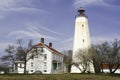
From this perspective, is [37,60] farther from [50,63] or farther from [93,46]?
[93,46]

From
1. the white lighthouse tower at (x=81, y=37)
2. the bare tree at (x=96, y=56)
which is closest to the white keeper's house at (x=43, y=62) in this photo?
the white lighthouse tower at (x=81, y=37)

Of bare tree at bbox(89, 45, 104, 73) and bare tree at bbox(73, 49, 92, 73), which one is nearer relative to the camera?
bare tree at bbox(89, 45, 104, 73)

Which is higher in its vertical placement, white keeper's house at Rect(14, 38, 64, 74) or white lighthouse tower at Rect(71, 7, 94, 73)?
white lighthouse tower at Rect(71, 7, 94, 73)

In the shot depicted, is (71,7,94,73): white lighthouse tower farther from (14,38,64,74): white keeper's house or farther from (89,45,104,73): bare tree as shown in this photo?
(14,38,64,74): white keeper's house

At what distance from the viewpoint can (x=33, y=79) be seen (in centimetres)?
3234

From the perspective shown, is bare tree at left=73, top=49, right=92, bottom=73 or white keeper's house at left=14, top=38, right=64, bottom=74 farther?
white keeper's house at left=14, top=38, right=64, bottom=74

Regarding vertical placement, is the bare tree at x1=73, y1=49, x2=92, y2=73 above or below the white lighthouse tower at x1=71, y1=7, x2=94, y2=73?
below

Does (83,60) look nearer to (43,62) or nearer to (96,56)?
(96,56)

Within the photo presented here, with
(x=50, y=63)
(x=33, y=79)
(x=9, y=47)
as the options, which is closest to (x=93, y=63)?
(x=50, y=63)

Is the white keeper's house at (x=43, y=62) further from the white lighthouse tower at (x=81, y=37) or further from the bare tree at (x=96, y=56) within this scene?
the bare tree at (x=96, y=56)

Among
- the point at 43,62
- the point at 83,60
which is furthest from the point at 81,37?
the point at 43,62

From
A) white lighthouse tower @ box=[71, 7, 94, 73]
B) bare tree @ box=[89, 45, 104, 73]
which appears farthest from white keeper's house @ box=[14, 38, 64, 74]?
bare tree @ box=[89, 45, 104, 73]

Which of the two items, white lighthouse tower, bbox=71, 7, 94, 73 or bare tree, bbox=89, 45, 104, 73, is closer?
bare tree, bbox=89, 45, 104, 73

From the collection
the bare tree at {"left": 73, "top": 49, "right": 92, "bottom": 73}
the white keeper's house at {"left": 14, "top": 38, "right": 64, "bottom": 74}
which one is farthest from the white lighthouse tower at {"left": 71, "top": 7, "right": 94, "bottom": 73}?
the white keeper's house at {"left": 14, "top": 38, "right": 64, "bottom": 74}
